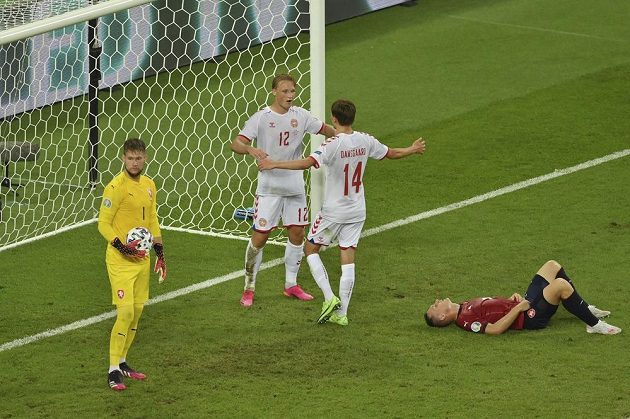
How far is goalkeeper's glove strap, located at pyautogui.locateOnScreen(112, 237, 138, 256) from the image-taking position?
9906mm

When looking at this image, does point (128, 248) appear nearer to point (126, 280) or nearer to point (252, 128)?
point (126, 280)

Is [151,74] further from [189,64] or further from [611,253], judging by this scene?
[611,253]

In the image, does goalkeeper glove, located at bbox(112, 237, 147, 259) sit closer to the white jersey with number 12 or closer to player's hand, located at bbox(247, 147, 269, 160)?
player's hand, located at bbox(247, 147, 269, 160)

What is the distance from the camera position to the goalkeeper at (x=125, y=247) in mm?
9930

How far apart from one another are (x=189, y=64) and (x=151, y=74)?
1.78ft

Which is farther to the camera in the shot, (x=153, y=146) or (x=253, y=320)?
(x=153, y=146)

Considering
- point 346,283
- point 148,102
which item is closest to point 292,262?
point 346,283

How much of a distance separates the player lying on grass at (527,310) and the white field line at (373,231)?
2156mm

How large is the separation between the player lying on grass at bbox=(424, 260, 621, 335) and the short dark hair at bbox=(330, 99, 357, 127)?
166 centimetres

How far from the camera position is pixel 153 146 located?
1566 centimetres

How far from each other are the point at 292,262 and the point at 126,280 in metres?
2.31

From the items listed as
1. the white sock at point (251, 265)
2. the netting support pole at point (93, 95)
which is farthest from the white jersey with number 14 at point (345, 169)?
the netting support pole at point (93, 95)

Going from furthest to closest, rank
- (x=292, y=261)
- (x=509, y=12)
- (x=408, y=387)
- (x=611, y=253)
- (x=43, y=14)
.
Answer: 1. (x=509, y=12)
2. (x=43, y=14)
3. (x=611, y=253)
4. (x=292, y=261)
5. (x=408, y=387)

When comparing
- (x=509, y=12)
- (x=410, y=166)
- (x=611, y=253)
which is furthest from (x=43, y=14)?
(x=509, y=12)
